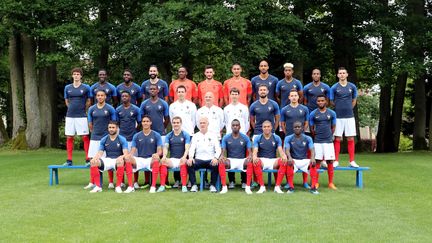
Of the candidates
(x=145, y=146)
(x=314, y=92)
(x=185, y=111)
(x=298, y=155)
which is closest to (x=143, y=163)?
(x=145, y=146)

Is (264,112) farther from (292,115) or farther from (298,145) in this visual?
(298,145)

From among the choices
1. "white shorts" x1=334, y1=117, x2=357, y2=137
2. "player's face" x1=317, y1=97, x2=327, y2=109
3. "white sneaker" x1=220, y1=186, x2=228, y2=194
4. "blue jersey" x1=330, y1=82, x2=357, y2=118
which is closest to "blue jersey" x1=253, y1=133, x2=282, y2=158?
"white sneaker" x1=220, y1=186, x2=228, y2=194

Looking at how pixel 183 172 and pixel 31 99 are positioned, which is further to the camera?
pixel 31 99

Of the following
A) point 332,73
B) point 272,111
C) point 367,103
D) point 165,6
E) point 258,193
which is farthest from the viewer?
point 367,103

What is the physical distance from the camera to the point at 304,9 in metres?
23.9

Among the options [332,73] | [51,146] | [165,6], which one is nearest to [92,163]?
[165,6]

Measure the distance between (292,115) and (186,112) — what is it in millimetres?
2155

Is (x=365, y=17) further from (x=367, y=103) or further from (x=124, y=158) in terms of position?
(x=367, y=103)

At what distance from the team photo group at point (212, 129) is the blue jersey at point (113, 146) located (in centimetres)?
2

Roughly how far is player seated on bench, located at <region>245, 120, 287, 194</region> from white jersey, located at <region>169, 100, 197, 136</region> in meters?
1.54

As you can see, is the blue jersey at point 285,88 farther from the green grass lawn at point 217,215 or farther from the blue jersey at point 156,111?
the blue jersey at point 156,111

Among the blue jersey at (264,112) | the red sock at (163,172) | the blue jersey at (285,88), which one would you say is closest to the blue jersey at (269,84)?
the blue jersey at (285,88)

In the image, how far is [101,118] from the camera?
444 inches

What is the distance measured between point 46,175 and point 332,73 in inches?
707
